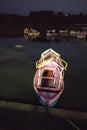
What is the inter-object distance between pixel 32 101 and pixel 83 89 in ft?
17.1

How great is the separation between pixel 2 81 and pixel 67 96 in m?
6.84

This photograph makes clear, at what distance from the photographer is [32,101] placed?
17922 millimetres

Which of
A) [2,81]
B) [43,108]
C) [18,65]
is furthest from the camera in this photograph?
[18,65]

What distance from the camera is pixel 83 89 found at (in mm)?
20922

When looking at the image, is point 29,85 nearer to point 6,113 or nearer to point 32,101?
point 32,101

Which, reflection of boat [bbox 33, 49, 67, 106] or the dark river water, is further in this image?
the dark river water

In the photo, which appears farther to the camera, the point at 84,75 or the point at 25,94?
the point at 84,75

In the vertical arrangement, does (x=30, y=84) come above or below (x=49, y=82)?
below

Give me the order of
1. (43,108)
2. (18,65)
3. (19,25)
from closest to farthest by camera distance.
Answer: (43,108) < (18,65) < (19,25)

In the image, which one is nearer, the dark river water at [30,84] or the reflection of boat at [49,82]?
the reflection of boat at [49,82]

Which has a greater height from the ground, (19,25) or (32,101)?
(19,25)

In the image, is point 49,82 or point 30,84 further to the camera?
point 30,84

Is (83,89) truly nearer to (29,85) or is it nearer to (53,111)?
(29,85)

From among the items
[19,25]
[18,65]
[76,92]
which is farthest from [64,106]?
[19,25]
